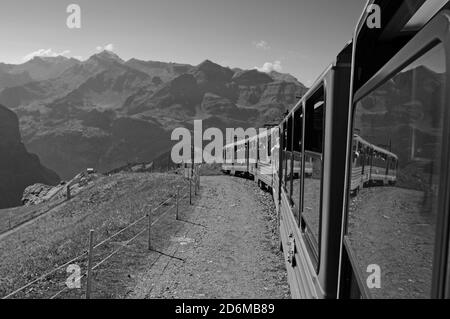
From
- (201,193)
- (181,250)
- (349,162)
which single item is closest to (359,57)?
(349,162)

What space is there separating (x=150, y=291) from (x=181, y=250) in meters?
3.42

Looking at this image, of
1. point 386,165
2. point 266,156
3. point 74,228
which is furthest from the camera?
point 74,228

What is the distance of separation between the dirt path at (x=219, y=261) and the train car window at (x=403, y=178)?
664 cm

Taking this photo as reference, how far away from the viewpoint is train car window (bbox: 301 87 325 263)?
4.13 metres

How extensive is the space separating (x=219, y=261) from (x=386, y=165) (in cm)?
944

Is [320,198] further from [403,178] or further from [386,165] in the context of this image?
[403,178]

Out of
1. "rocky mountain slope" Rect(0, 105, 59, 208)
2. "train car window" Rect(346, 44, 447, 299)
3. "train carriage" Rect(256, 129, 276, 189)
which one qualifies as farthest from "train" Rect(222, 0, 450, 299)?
"rocky mountain slope" Rect(0, 105, 59, 208)

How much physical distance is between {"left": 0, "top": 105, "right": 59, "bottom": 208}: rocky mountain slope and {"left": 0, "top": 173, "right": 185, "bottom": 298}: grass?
91.6m

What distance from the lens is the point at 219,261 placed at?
11188 millimetres

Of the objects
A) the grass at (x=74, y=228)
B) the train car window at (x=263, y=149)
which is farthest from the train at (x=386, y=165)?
the train car window at (x=263, y=149)

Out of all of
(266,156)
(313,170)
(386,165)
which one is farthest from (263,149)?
(386,165)

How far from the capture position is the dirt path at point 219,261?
8969 mm

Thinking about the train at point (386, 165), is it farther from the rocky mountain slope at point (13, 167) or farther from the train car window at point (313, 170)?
the rocky mountain slope at point (13, 167)
